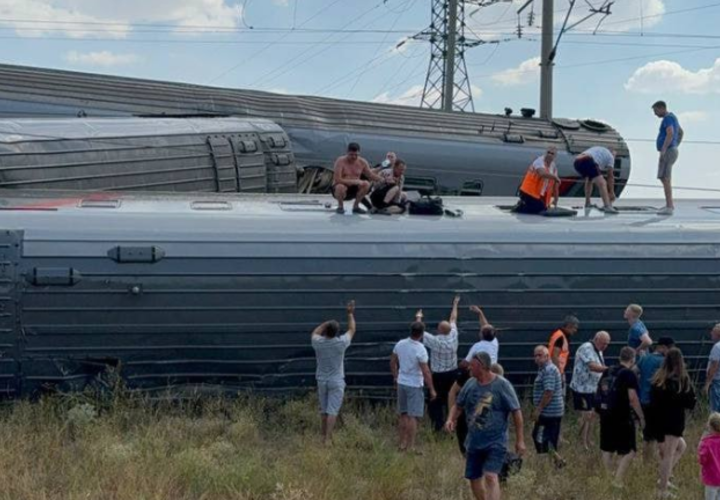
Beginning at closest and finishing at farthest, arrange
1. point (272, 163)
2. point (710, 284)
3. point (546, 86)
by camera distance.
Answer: point (710, 284), point (272, 163), point (546, 86)

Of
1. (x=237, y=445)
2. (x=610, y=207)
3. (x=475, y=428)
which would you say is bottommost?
(x=237, y=445)

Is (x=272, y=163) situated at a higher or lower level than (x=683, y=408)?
higher

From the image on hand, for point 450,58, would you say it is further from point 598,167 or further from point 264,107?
point 598,167

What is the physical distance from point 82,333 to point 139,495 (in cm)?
320

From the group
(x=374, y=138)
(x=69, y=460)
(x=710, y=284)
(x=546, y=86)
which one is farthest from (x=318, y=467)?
(x=546, y=86)

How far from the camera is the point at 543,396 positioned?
10055 mm

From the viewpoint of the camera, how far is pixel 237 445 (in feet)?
33.8

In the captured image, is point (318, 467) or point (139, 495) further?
point (318, 467)

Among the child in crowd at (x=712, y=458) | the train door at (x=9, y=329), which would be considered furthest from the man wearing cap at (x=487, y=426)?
the train door at (x=9, y=329)

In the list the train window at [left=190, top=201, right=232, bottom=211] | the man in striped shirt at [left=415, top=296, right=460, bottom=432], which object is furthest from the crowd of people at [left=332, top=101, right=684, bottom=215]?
the man in striped shirt at [left=415, top=296, right=460, bottom=432]

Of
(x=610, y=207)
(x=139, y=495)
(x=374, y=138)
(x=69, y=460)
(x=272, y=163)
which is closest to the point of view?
(x=139, y=495)

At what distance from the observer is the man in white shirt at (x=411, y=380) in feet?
35.2

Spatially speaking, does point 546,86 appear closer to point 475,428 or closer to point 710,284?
point 710,284

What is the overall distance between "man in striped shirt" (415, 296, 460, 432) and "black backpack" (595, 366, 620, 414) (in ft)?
6.17
